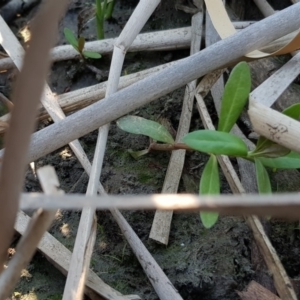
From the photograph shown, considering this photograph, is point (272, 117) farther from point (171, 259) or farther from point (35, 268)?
point (35, 268)

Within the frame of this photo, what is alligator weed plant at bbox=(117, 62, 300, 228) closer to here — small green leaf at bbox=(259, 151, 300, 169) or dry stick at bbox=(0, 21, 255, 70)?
small green leaf at bbox=(259, 151, 300, 169)

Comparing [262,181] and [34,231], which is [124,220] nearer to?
[262,181]

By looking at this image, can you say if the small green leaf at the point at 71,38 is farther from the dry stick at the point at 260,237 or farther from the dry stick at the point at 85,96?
the dry stick at the point at 260,237

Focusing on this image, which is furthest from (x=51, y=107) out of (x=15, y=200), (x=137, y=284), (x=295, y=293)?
(x=15, y=200)

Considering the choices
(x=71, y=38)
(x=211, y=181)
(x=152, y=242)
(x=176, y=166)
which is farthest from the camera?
(x=71, y=38)

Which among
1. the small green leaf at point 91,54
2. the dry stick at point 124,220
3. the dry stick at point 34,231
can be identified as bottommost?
the dry stick at point 34,231

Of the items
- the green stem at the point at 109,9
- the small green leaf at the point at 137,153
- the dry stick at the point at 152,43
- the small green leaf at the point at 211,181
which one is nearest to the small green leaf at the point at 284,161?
the small green leaf at the point at 211,181

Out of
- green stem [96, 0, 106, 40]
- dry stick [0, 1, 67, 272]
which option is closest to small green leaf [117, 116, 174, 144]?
green stem [96, 0, 106, 40]

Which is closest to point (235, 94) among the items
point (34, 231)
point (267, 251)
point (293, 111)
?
point (293, 111)
